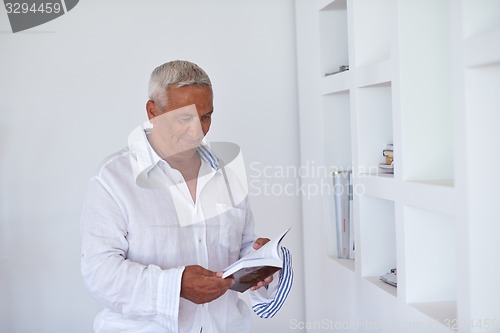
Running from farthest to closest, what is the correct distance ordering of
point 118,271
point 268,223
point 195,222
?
point 268,223 → point 195,222 → point 118,271

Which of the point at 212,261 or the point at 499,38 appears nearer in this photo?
the point at 499,38

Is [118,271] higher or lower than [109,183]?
lower

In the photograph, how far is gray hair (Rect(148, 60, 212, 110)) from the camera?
2.19 m

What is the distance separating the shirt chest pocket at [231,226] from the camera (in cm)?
235

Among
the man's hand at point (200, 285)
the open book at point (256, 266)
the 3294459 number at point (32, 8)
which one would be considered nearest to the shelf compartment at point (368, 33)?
the open book at point (256, 266)

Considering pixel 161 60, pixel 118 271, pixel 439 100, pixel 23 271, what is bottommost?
pixel 23 271

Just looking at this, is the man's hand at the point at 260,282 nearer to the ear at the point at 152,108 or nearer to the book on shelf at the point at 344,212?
the ear at the point at 152,108

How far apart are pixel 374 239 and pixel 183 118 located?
96 cm

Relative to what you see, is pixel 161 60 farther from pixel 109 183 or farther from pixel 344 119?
pixel 109 183

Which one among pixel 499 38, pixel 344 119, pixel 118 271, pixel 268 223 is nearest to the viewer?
pixel 499 38

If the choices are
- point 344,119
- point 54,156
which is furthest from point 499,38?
point 54,156

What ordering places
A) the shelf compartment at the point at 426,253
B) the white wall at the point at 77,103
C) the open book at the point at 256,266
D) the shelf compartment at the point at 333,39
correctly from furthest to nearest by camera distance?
the white wall at the point at 77,103, the shelf compartment at the point at 333,39, the shelf compartment at the point at 426,253, the open book at the point at 256,266

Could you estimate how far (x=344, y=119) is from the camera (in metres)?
3.17

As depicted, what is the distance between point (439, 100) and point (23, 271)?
2.04 meters
